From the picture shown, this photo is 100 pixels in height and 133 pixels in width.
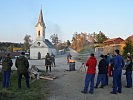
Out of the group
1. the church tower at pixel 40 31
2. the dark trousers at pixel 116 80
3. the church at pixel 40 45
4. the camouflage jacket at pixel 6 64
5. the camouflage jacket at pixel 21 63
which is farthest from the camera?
the church tower at pixel 40 31

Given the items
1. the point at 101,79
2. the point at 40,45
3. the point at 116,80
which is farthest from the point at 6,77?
the point at 40,45

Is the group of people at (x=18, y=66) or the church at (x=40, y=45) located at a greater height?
the church at (x=40, y=45)

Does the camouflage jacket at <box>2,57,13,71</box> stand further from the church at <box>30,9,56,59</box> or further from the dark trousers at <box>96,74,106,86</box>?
the church at <box>30,9,56,59</box>

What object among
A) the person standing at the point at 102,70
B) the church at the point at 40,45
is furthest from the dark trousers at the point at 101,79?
the church at the point at 40,45

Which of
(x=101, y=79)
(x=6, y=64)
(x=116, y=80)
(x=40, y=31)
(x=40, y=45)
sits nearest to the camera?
(x=116, y=80)

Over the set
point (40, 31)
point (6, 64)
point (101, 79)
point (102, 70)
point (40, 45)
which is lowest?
point (101, 79)

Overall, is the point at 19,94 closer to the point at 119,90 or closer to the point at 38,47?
the point at 119,90

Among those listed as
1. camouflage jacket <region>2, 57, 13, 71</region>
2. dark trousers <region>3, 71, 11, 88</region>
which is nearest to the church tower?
dark trousers <region>3, 71, 11, 88</region>

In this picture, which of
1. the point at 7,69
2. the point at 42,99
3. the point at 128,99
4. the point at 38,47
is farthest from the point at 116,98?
the point at 38,47

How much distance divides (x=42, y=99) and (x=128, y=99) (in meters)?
3.29

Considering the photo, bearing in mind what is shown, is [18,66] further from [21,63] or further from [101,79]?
[101,79]

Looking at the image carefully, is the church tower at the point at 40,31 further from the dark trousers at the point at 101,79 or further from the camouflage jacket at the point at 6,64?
the dark trousers at the point at 101,79

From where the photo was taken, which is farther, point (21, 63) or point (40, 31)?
point (40, 31)

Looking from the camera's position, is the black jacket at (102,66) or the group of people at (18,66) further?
the black jacket at (102,66)
